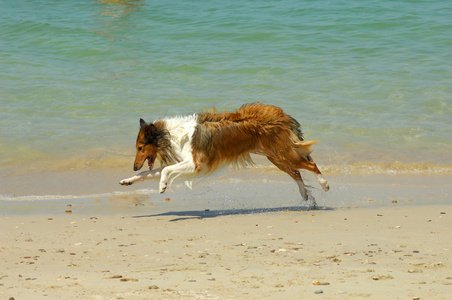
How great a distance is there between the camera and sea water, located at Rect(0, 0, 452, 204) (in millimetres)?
11453

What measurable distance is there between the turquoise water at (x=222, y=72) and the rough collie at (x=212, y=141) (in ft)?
8.46

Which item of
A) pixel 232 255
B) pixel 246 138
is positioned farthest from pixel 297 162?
pixel 232 255

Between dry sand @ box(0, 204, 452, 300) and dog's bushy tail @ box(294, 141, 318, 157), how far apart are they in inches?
34.5

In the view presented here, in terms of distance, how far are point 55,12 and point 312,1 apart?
8306mm

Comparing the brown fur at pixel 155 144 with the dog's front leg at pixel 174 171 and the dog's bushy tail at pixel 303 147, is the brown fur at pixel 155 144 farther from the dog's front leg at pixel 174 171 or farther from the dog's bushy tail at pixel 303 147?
the dog's bushy tail at pixel 303 147

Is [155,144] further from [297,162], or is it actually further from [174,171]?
[297,162]

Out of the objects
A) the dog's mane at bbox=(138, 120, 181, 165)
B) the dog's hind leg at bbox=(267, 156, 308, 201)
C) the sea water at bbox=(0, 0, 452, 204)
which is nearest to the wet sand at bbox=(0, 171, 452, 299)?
the dog's hind leg at bbox=(267, 156, 308, 201)

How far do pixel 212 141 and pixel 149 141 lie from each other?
0.79m

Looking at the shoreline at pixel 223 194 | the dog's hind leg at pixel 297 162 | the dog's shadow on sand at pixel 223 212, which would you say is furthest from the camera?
the dog's hind leg at pixel 297 162

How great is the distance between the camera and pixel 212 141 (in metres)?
8.14

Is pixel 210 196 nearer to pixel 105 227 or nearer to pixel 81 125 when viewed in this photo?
pixel 105 227

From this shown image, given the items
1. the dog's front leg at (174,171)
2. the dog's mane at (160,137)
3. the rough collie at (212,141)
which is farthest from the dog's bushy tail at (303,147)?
the dog's mane at (160,137)

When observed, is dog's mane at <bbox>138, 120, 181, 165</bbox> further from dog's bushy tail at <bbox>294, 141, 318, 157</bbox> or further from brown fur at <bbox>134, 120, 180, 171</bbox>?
dog's bushy tail at <bbox>294, 141, 318, 157</bbox>

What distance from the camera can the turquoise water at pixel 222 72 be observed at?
11758 mm
